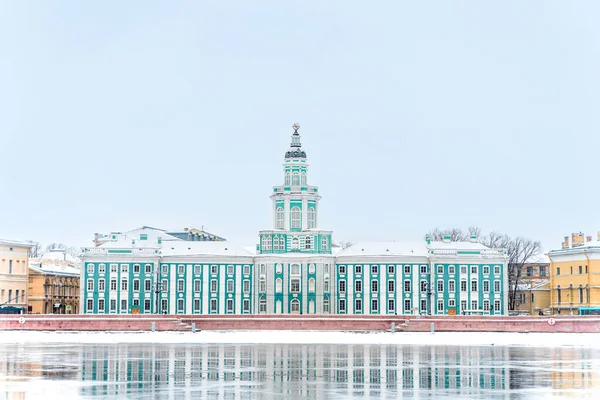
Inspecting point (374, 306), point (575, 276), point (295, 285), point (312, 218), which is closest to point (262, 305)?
point (295, 285)

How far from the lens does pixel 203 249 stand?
419 feet

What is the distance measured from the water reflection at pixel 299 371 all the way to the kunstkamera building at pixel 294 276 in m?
60.6

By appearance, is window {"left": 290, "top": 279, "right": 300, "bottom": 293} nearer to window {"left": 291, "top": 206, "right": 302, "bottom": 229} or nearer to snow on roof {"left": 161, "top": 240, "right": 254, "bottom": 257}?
snow on roof {"left": 161, "top": 240, "right": 254, "bottom": 257}

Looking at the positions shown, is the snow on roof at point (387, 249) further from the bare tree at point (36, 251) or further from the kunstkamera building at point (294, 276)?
the bare tree at point (36, 251)

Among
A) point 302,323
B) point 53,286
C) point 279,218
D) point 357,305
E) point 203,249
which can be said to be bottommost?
point 302,323

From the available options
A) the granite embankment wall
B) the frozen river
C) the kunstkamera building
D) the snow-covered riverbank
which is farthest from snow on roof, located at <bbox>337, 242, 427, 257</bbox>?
the frozen river

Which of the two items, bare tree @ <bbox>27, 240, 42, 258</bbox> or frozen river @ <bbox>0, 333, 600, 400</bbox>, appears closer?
frozen river @ <bbox>0, 333, 600, 400</bbox>

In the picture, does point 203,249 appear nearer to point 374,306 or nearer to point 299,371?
A: point 374,306

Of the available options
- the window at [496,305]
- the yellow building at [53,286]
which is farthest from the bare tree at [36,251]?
the window at [496,305]

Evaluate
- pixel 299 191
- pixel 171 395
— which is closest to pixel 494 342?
pixel 171 395

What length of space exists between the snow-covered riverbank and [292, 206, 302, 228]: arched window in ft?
124

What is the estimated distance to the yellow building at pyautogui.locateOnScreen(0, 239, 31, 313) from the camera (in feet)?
382

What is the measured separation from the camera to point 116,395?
36.5 meters

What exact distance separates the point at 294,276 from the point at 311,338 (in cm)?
4679
